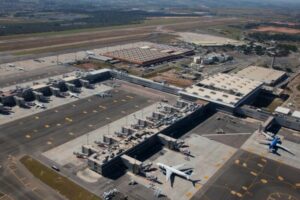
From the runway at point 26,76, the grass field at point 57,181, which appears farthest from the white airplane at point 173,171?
the runway at point 26,76

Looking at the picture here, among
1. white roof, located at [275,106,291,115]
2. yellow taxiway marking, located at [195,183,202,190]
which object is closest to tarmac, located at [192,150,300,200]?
yellow taxiway marking, located at [195,183,202,190]

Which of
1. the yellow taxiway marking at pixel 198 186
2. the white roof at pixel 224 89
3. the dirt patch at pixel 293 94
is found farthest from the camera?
the dirt patch at pixel 293 94

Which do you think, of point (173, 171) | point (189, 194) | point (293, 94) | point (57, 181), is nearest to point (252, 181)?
point (189, 194)

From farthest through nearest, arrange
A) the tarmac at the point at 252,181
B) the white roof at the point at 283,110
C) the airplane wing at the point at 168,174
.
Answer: the white roof at the point at 283,110 < the airplane wing at the point at 168,174 < the tarmac at the point at 252,181

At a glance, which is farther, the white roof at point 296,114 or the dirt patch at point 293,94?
the dirt patch at point 293,94

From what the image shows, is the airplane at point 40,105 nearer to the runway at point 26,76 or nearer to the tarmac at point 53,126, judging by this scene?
the tarmac at point 53,126

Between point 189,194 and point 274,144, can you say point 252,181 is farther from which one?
point 274,144

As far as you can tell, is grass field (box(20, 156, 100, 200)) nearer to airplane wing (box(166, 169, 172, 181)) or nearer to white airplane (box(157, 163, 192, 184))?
airplane wing (box(166, 169, 172, 181))

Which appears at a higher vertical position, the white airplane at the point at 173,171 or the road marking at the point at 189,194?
the white airplane at the point at 173,171
